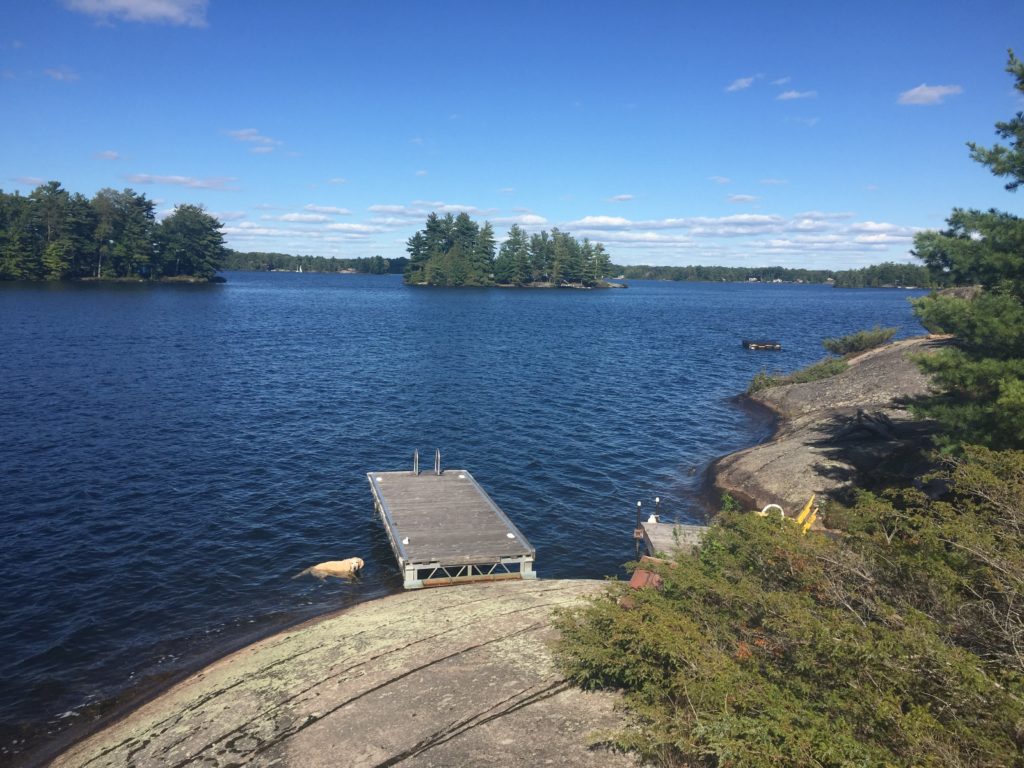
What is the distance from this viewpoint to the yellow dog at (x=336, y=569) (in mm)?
20594

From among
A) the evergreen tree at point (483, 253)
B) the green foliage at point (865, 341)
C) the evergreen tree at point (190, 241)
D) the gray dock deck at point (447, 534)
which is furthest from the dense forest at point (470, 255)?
the gray dock deck at point (447, 534)

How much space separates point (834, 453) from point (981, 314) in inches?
482

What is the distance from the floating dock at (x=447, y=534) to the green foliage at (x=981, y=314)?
12.3 m

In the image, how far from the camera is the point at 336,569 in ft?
67.6

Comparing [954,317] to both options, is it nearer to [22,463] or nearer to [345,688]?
[345,688]

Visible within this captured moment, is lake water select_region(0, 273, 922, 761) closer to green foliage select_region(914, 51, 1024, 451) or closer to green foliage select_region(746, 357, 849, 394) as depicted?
green foliage select_region(746, 357, 849, 394)

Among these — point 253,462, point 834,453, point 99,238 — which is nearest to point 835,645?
point 834,453

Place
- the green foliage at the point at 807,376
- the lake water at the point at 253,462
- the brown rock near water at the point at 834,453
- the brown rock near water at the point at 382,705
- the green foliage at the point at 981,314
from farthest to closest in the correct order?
the green foliage at the point at 807,376
the brown rock near water at the point at 834,453
the lake water at the point at 253,462
the green foliage at the point at 981,314
the brown rock near water at the point at 382,705

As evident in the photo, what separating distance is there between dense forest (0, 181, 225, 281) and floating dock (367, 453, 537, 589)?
136 m

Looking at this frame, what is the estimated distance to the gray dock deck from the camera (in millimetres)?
19875

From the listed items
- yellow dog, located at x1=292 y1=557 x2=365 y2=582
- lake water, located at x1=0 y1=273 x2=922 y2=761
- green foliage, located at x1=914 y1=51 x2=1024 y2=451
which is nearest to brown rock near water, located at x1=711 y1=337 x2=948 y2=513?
green foliage, located at x1=914 y1=51 x2=1024 y2=451

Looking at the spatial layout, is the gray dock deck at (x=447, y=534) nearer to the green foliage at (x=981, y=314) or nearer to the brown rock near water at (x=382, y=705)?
the brown rock near water at (x=382, y=705)

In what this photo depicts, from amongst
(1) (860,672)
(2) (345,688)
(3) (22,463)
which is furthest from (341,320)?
(1) (860,672)

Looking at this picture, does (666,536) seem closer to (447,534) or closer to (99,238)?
(447,534)
